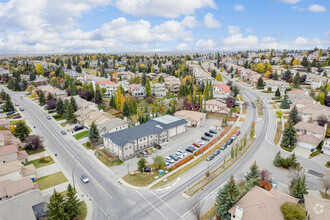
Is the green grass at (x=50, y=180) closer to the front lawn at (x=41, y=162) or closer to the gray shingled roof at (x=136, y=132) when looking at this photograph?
the front lawn at (x=41, y=162)

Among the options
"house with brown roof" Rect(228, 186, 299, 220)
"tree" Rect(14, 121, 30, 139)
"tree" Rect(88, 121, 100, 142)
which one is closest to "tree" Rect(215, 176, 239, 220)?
"house with brown roof" Rect(228, 186, 299, 220)

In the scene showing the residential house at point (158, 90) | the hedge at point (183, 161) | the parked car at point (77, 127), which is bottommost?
the hedge at point (183, 161)

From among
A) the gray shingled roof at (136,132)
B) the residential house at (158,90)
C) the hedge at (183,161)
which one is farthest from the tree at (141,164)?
the residential house at (158,90)

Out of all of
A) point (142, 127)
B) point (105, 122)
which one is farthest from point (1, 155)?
point (142, 127)

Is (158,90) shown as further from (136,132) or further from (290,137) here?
(290,137)

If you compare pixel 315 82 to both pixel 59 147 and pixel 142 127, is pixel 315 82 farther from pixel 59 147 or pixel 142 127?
pixel 59 147
